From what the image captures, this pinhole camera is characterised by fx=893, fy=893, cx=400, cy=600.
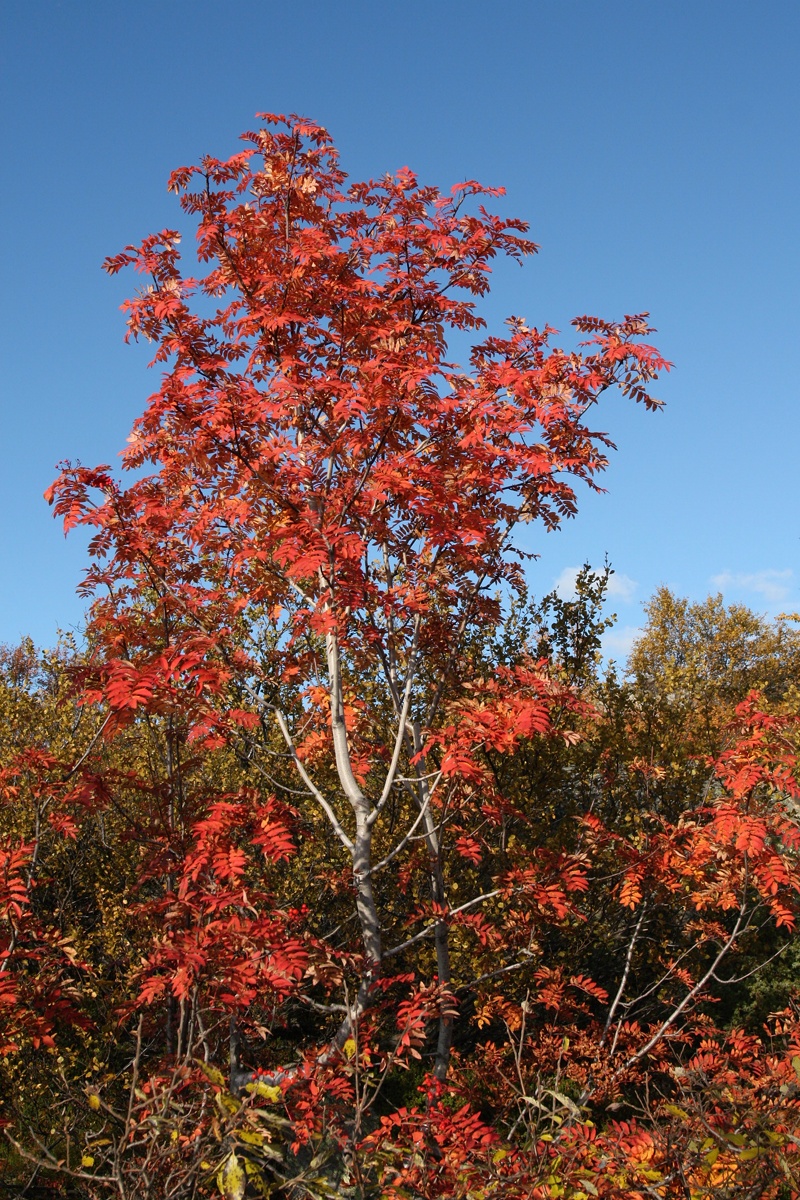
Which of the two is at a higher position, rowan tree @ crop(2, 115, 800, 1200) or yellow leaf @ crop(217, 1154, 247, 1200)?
rowan tree @ crop(2, 115, 800, 1200)

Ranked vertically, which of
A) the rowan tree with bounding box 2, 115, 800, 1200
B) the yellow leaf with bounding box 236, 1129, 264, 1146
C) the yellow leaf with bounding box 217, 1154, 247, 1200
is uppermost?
the rowan tree with bounding box 2, 115, 800, 1200

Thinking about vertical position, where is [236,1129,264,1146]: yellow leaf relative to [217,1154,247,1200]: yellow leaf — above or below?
above

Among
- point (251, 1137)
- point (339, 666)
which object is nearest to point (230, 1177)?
point (251, 1137)

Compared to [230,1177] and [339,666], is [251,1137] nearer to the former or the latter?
[230,1177]

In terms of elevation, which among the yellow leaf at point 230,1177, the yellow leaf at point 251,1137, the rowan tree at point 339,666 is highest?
the rowan tree at point 339,666

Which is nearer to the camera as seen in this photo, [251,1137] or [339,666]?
[251,1137]

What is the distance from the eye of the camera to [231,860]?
4344 mm

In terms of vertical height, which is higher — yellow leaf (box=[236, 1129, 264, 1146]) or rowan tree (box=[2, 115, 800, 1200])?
rowan tree (box=[2, 115, 800, 1200])

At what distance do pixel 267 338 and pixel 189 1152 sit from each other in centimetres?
435

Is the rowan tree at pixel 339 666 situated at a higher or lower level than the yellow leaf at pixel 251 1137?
higher

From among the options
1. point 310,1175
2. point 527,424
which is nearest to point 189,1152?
point 310,1175

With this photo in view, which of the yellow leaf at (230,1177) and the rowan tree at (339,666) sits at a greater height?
the rowan tree at (339,666)

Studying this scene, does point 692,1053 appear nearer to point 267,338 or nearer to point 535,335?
point 535,335

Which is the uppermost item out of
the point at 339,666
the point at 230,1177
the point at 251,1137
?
the point at 339,666
